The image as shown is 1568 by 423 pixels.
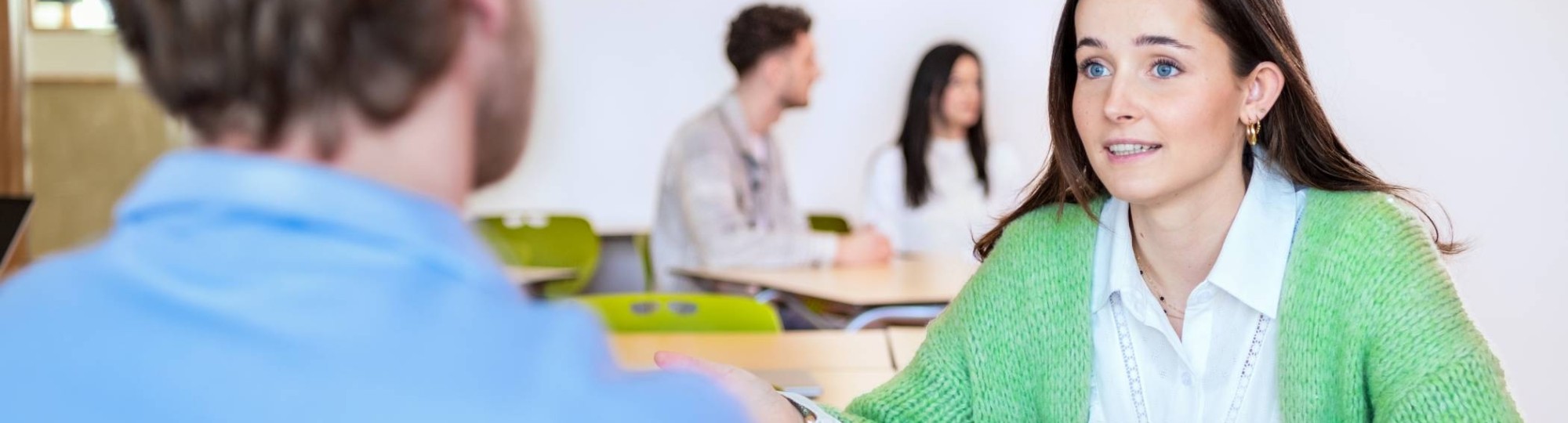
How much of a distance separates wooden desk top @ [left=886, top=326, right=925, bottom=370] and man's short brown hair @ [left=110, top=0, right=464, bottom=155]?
194 centimetres

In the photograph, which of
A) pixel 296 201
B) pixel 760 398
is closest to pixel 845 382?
pixel 760 398

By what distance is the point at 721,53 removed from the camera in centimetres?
687

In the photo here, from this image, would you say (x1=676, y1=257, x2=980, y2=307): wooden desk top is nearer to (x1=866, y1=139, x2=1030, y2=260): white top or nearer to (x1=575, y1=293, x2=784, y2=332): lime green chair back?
(x1=575, y1=293, x2=784, y2=332): lime green chair back

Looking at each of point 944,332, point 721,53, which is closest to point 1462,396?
point 944,332

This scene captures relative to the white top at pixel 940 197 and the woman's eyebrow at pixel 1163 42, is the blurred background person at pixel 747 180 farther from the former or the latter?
the woman's eyebrow at pixel 1163 42

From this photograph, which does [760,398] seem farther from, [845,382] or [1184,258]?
[845,382]

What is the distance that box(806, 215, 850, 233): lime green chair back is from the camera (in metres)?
6.25

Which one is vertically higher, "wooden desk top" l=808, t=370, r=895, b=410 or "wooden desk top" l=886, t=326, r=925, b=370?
"wooden desk top" l=808, t=370, r=895, b=410

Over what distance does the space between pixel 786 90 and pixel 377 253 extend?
12.9 feet

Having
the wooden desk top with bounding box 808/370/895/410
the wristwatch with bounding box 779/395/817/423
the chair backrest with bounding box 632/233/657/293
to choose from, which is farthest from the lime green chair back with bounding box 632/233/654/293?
the wristwatch with bounding box 779/395/817/423

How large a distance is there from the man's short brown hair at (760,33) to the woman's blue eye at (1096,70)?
275 centimetres

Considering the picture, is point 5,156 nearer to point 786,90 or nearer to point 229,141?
point 786,90

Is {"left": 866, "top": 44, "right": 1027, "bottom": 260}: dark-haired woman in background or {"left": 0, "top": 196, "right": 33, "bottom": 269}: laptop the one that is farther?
{"left": 866, "top": 44, "right": 1027, "bottom": 260}: dark-haired woman in background

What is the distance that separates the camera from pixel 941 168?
5.23m
